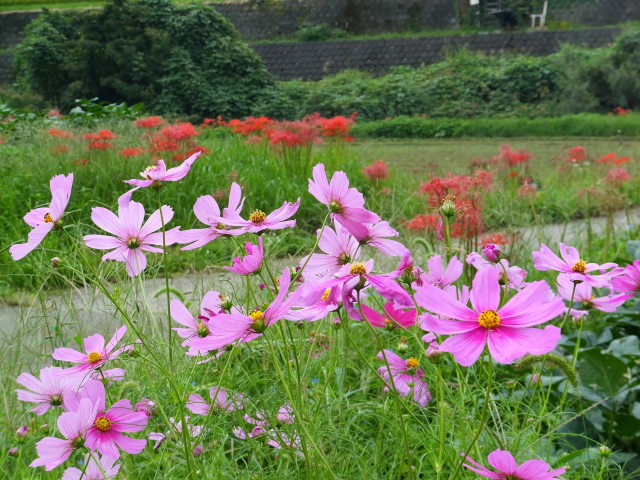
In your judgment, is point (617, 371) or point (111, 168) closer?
point (617, 371)

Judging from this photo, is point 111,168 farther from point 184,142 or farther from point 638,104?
point 638,104

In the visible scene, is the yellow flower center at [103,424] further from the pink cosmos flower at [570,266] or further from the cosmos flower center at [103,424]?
the pink cosmos flower at [570,266]

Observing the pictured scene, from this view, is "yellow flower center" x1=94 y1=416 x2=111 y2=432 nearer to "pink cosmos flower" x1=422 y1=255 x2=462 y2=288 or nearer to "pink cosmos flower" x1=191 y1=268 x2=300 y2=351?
"pink cosmos flower" x1=191 y1=268 x2=300 y2=351

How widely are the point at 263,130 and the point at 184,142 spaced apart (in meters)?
1.15

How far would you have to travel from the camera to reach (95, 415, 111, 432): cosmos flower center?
780mm

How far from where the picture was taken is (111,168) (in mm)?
4406

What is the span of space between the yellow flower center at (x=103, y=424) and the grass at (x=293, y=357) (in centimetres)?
7

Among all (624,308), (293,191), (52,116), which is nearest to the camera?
(624,308)

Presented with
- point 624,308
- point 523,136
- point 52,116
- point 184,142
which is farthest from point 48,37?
point 624,308

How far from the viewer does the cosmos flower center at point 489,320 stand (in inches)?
22.3

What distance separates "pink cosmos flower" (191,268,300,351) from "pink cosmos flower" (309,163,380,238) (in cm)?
12

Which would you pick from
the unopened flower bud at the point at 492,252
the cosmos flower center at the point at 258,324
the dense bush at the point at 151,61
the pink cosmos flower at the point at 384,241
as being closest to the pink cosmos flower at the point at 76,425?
the cosmos flower center at the point at 258,324

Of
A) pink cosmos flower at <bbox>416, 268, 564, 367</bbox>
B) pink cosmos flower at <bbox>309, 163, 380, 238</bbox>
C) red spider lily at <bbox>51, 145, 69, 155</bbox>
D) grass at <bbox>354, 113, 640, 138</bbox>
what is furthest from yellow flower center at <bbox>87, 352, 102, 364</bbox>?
grass at <bbox>354, 113, 640, 138</bbox>

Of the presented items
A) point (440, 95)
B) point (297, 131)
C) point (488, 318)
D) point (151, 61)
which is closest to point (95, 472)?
point (488, 318)
